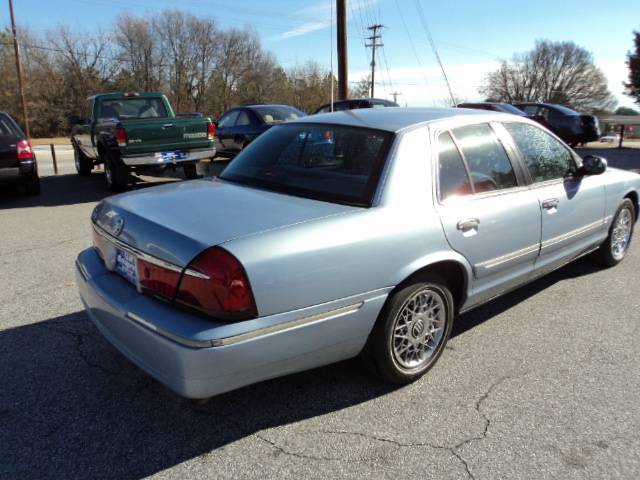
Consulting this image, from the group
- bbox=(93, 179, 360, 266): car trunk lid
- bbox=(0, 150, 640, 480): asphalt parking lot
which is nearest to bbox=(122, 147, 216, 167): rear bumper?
bbox=(0, 150, 640, 480): asphalt parking lot

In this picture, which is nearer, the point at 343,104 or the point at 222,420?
the point at 222,420

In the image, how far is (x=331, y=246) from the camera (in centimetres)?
249

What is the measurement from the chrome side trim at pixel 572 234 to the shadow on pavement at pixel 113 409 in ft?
5.75

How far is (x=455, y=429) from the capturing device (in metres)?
2.62

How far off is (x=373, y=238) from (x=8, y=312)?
3112 mm

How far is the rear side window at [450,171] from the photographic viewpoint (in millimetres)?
3112

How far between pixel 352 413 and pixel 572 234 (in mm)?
2517

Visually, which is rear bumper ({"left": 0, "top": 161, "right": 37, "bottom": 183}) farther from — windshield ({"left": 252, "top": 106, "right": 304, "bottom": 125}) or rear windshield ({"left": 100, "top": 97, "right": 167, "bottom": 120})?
windshield ({"left": 252, "top": 106, "right": 304, "bottom": 125})

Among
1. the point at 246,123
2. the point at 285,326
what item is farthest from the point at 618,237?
the point at 246,123

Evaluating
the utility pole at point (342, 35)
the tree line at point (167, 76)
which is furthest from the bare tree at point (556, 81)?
the utility pole at point (342, 35)

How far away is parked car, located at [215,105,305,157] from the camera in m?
11.4

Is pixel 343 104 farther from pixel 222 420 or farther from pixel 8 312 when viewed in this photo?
pixel 222 420

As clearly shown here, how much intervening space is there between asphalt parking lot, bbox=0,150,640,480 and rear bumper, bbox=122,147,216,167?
5.40 metres

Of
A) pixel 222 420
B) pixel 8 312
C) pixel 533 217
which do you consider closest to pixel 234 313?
pixel 222 420
